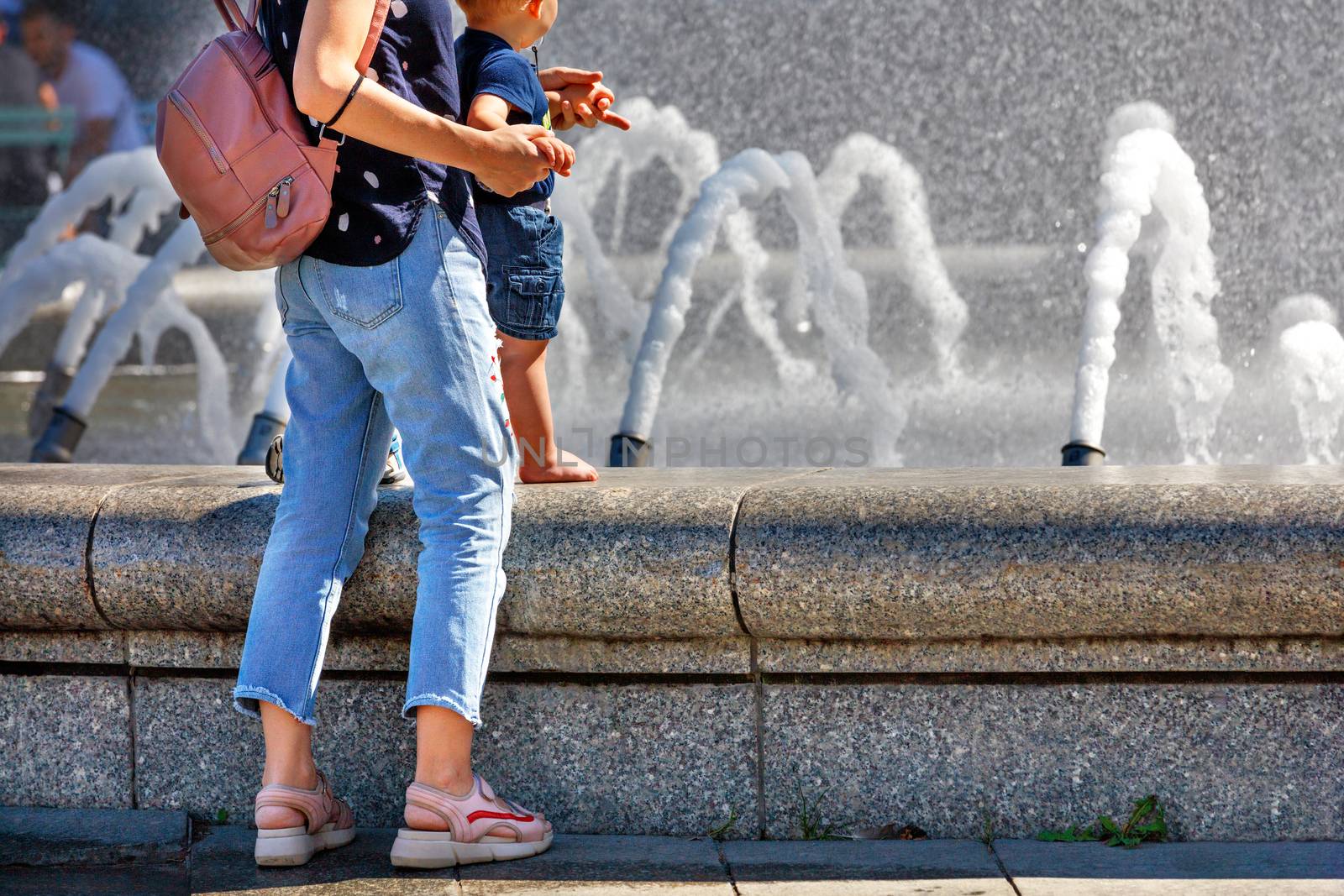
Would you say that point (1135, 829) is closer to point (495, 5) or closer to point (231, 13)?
point (495, 5)

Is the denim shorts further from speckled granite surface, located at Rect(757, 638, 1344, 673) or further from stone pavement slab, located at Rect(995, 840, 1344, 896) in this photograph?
stone pavement slab, located at Rect(995, 840, 1344, 896)

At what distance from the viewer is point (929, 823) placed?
2.45 meters

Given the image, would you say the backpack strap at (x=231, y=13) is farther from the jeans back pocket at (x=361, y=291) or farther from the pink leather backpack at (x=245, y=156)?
the jeans back pocket at (x=361, y=291)

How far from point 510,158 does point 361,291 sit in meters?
0.30

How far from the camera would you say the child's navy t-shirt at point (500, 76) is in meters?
2.49

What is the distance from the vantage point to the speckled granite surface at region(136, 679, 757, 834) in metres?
2.49

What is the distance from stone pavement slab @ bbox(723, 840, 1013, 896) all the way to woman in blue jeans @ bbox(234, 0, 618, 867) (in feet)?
1.21

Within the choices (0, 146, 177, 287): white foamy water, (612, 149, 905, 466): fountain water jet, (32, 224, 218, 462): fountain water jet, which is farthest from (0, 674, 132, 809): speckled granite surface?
(0, 146, 177, 287): white foamy water

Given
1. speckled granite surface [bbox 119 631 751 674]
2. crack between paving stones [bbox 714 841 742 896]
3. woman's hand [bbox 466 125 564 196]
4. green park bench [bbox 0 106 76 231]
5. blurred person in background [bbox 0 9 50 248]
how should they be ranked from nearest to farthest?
woman's hand [bbox 466 125 564 196] < crack between paving stones [bbox 714 841 742 896] < speckled granite surface [bbox 119 631 751 674] < green park bench [bbox 0 106 76 231] < blurred person in background [bbox 0 9 50 248]

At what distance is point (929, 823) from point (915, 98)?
559cm

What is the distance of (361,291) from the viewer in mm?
2189

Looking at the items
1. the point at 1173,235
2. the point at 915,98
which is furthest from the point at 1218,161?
the point at 915,98

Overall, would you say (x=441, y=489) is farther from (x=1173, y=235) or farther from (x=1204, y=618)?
(x=1173, y=235)

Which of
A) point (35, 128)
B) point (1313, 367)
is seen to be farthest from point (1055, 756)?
point (35, 128)
